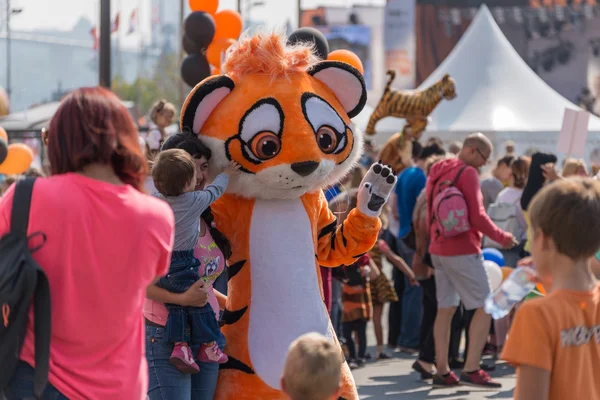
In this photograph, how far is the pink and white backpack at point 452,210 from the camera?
8.09 meters

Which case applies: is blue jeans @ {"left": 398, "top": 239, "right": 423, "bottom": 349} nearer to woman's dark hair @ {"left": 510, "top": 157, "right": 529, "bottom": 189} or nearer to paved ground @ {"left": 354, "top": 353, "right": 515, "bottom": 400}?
paved ground @ {"left": 354, "top": 353, "right": 515, "bottom": 400}

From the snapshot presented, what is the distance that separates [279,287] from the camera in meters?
4.65

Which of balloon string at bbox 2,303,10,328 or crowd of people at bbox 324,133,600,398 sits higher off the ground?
balloon string at bbox 2,303,10,328

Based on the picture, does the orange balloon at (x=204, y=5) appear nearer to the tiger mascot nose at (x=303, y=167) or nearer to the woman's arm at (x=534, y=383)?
the tiger mascot nose at (x=303, y=167)

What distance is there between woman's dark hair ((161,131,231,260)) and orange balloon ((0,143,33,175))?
5283mm

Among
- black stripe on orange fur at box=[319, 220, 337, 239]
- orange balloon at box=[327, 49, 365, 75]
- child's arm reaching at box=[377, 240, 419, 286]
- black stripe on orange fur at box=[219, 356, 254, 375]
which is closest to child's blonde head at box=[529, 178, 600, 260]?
black stripe on orange fur at box=[219, 356, 254, 375]

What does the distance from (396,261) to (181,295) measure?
574 centimetres

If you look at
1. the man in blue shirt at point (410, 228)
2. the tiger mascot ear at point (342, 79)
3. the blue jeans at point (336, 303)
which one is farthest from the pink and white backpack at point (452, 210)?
the tiger mascot ear at point (342, 79)

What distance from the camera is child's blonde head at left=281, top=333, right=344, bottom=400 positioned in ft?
10.1

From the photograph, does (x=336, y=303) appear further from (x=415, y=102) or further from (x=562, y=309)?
→ (x=562, y=309)

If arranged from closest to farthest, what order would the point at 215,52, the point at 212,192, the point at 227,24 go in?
the point at 212,192 < the point at 215,52 < the point at 227,24

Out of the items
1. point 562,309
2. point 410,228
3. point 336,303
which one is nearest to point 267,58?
point 562,309

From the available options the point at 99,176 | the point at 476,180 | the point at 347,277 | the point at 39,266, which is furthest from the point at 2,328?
the point at 347,277

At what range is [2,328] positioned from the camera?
123 inches
